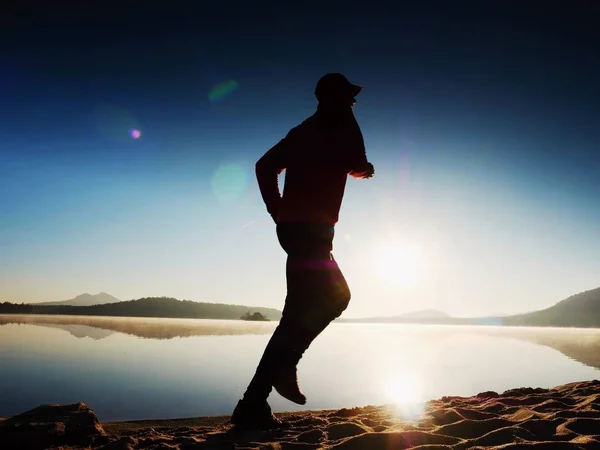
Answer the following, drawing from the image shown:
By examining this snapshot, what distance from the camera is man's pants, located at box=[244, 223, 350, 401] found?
12.5 ft

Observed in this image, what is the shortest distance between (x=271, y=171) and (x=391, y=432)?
270 centimetres

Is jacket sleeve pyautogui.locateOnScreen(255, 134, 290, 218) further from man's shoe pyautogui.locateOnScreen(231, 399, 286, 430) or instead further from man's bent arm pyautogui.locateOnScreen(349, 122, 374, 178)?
man's shoe pyautogui.locateOnScreen(231, 399, 286, 430)

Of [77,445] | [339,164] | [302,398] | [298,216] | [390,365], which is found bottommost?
[390,365]

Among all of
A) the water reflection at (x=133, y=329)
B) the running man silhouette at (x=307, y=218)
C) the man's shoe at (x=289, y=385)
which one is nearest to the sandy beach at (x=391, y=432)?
the man's shoe at (x=289, y=385)

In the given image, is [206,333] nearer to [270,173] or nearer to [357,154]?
[270,173]

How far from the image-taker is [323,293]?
386 centimetres

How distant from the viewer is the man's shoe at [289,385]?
12.3 ft

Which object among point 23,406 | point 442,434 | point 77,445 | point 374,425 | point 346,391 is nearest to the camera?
point 442,434

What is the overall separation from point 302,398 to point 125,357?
601 inches

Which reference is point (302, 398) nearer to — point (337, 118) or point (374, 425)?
point (374, 425)

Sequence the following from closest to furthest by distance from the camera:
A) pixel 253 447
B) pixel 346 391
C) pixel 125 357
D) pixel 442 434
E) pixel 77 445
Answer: pixel 253 447 < pixel 442 434 < pixel 77 445 < pixel 346 391 < pixel 125 357

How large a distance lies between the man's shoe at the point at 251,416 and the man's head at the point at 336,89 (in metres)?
3.20

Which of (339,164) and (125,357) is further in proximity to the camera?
(125,357)

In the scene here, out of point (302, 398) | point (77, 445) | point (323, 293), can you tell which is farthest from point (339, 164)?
point (77, 445)
